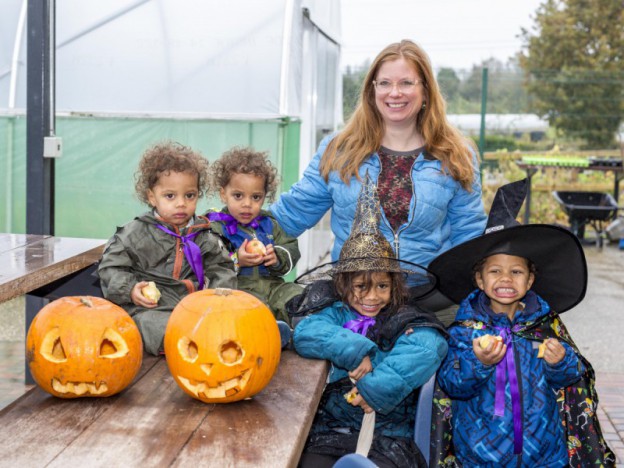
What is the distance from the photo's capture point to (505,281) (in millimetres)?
→ 3434

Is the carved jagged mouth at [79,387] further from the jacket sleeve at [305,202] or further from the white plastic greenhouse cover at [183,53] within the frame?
the white plastic greenhouse cover at [183,53]

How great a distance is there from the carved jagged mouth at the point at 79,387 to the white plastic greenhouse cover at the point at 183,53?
221 inches

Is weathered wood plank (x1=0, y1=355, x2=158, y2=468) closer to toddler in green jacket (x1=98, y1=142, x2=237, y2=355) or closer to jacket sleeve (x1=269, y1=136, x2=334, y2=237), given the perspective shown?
toddler in green jacket (x1=98, y1=142, x2=237, y2=355)

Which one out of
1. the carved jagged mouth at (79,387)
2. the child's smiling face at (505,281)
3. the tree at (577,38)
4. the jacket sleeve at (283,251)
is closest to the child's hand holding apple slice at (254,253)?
the jacket sleeve at (283,251)

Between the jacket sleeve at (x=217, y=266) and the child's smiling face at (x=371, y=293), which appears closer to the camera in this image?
the child's smiling face at (x=371, y=293)

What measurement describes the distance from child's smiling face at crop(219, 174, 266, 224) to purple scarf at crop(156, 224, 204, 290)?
0.45m

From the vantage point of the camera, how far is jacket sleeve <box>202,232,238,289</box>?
11.7 feet

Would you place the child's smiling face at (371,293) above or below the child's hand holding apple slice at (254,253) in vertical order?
below

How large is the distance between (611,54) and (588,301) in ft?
41.0

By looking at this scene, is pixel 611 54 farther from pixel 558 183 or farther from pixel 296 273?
pixel 296 273

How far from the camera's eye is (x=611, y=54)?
66.9 feet

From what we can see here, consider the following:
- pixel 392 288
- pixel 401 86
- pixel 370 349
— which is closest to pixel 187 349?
pixel 370 349

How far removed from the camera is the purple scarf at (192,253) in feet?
11.6

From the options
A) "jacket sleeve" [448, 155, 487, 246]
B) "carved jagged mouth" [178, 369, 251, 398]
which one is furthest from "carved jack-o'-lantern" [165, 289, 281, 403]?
"jacket sleeve" [448, 155, 487, 246]
